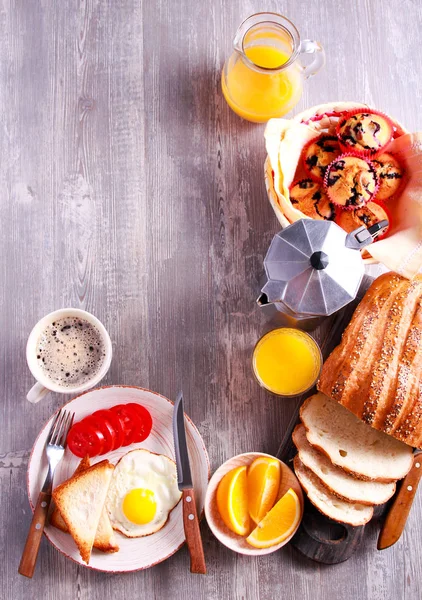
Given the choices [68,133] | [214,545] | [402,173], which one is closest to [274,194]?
[402,173]

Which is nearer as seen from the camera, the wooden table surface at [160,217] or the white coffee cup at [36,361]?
the white coffee cup at [36,361]

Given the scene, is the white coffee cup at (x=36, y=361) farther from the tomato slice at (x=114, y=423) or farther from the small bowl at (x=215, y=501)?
the small bowl at (x=215, y=501)

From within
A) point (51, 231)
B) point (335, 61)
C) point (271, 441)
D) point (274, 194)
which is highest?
point (335, 61)

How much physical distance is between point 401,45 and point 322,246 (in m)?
0.82

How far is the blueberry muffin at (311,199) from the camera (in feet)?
5.08

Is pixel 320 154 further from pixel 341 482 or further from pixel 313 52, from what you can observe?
pixel 341 482

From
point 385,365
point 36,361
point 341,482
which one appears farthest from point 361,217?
point 36,361

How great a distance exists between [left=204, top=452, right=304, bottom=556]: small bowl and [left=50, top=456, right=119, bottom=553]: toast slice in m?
0.25

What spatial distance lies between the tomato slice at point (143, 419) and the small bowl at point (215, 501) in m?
0.21

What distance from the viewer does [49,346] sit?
1560 mm

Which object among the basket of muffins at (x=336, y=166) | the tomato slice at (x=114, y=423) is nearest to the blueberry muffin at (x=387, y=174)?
the basket of muffins at (x=336, y=166)

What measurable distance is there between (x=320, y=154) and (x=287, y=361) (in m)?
0.54

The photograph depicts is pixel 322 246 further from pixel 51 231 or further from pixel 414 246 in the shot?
pixel 51 231

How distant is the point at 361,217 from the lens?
1536 millimetres
